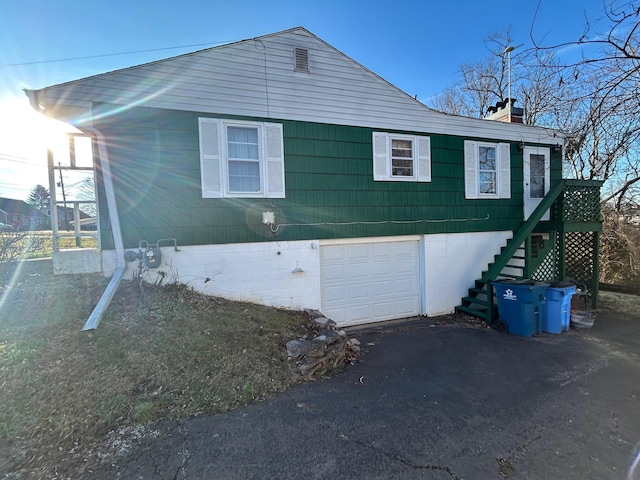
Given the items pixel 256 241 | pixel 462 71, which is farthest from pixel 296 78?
pixel 462 71

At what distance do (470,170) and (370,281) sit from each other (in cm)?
371

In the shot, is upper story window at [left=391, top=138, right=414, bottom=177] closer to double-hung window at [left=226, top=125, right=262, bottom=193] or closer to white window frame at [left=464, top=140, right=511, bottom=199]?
white window frame at [left=464, top=140, right=511, bottom=199]

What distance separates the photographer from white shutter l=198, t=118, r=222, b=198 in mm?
5488

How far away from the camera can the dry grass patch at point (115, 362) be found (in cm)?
278

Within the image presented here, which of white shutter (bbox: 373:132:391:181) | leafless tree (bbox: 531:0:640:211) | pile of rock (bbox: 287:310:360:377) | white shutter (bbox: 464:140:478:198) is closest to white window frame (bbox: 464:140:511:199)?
white shutter (bbox: 464:140:478:198)

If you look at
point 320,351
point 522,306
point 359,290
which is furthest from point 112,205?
point 522,306

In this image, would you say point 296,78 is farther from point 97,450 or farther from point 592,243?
point 592,243

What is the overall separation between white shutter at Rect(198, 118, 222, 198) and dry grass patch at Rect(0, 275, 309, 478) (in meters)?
1.83

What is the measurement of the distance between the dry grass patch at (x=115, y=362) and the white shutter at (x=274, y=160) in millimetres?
2277

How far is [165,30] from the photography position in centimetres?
588

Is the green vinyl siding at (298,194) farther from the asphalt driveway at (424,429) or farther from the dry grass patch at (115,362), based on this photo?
the asphalt driveway at (424,429)

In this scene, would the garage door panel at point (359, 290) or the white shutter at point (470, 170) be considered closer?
the garage door panel at point (359, 290)

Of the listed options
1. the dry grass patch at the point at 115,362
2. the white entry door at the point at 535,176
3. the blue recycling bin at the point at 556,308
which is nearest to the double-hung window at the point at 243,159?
the dry grass patch at the point at 115,362

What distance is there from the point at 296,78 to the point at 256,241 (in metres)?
3.29
